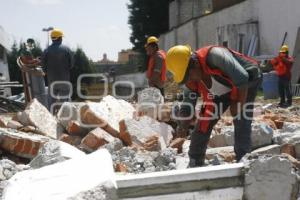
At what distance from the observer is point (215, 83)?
466 centimetres

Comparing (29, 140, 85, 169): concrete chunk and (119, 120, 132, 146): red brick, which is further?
(119, 120, 132, 146): red brick

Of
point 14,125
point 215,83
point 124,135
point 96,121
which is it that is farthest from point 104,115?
point 215,83

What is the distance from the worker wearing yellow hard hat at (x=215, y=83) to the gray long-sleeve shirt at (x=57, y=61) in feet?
12.6

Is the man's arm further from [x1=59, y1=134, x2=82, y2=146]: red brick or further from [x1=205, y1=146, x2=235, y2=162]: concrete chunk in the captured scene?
[x1=59, y1=134, x2=82, y2=146]: red brick

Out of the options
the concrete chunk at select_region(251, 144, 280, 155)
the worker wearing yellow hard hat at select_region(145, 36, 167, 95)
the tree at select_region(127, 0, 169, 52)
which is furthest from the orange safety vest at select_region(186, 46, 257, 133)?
the tree at select_region(127, 0, 169, 52)

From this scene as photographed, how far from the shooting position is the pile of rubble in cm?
532

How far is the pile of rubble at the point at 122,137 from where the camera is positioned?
209 inches

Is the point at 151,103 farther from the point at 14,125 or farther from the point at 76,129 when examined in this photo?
the point at 14,125

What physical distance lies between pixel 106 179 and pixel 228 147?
3.11m

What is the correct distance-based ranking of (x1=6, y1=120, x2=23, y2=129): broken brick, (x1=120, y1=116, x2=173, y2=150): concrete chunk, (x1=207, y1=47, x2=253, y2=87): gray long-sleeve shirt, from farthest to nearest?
1. (x1=6, y1=120, x2=23, y2=129): broken brick
2. (x1=120, y1=116, x2=173, y2=150): concrete chunk
3. (x1=207, y1=47, x2=253, y2=87): gray long-sleeve shirt

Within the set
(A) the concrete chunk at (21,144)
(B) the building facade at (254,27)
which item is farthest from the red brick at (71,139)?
(B) the building facade at (254,27)

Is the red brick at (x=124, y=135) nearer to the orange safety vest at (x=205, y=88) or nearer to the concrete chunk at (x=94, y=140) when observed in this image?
the concrete chunk at (x=94, y=140)

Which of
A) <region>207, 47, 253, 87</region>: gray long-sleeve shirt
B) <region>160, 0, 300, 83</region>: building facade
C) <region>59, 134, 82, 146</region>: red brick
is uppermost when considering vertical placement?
<region>160, 0, 300, 83</region>: building facade

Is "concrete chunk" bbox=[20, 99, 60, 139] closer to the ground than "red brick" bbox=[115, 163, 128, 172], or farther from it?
farther from it
